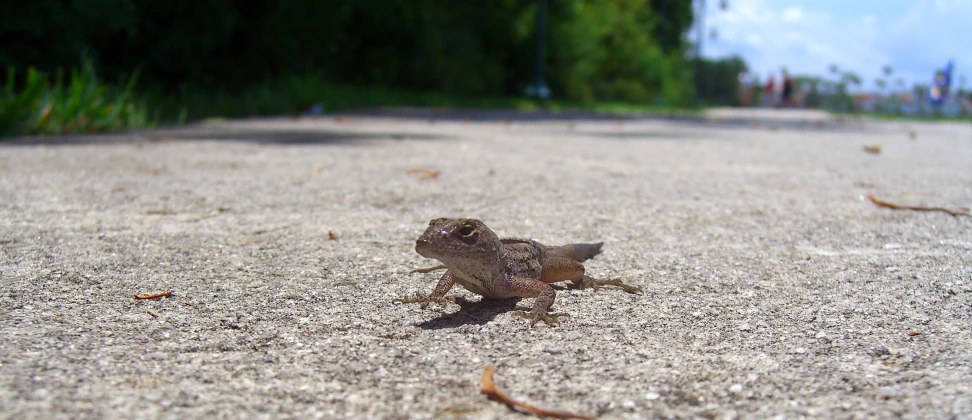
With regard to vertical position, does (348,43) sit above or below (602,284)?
above

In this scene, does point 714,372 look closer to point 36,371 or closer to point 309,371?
point 309,371

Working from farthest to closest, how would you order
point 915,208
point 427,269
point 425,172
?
point 425,172 → point 915,208 → point 427,269

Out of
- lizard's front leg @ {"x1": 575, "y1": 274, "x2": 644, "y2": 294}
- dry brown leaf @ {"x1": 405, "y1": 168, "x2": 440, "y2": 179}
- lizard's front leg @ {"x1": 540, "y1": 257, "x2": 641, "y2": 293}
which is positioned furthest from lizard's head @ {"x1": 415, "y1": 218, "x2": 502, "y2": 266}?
dry brown leaf @ {"x1": 405, "y1": 168, "x2": 440, "y2": 179}

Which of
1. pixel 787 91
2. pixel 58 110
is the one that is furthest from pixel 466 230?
pixel 787 91

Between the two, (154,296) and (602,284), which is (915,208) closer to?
(602,284)

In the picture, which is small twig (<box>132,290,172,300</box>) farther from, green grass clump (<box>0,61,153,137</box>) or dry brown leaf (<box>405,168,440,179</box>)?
green grass clump (<box>0,61,153,137</box>)

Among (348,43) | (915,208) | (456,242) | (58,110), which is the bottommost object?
(915,208)
